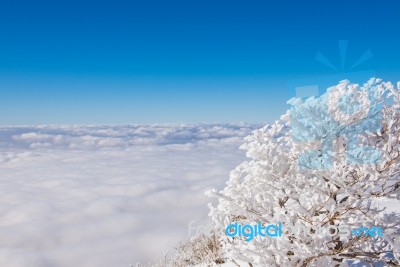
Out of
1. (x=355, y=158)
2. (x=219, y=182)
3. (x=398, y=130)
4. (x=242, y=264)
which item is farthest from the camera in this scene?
(x=219, y=182)

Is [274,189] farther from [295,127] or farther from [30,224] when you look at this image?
[30,224]

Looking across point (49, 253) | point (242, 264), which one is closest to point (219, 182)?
point (49, 253)

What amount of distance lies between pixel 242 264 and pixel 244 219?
3.27 meters

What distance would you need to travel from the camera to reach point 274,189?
805 centimetres

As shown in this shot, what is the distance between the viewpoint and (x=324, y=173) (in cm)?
746

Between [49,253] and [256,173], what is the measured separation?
178 metres

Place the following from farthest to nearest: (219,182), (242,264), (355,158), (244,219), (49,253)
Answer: (219,182) → (49,253) → (242,264) → (244,219) → (355,158)

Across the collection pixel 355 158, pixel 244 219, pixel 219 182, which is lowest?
pixel 219 182

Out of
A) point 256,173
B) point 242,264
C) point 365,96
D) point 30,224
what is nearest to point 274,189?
point 256,173

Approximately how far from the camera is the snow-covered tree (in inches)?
292

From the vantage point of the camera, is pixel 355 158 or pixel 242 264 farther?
pixel 242 264

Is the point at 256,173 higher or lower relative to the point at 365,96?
lower

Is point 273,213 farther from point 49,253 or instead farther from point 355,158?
point 49,253

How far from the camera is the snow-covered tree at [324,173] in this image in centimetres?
741
